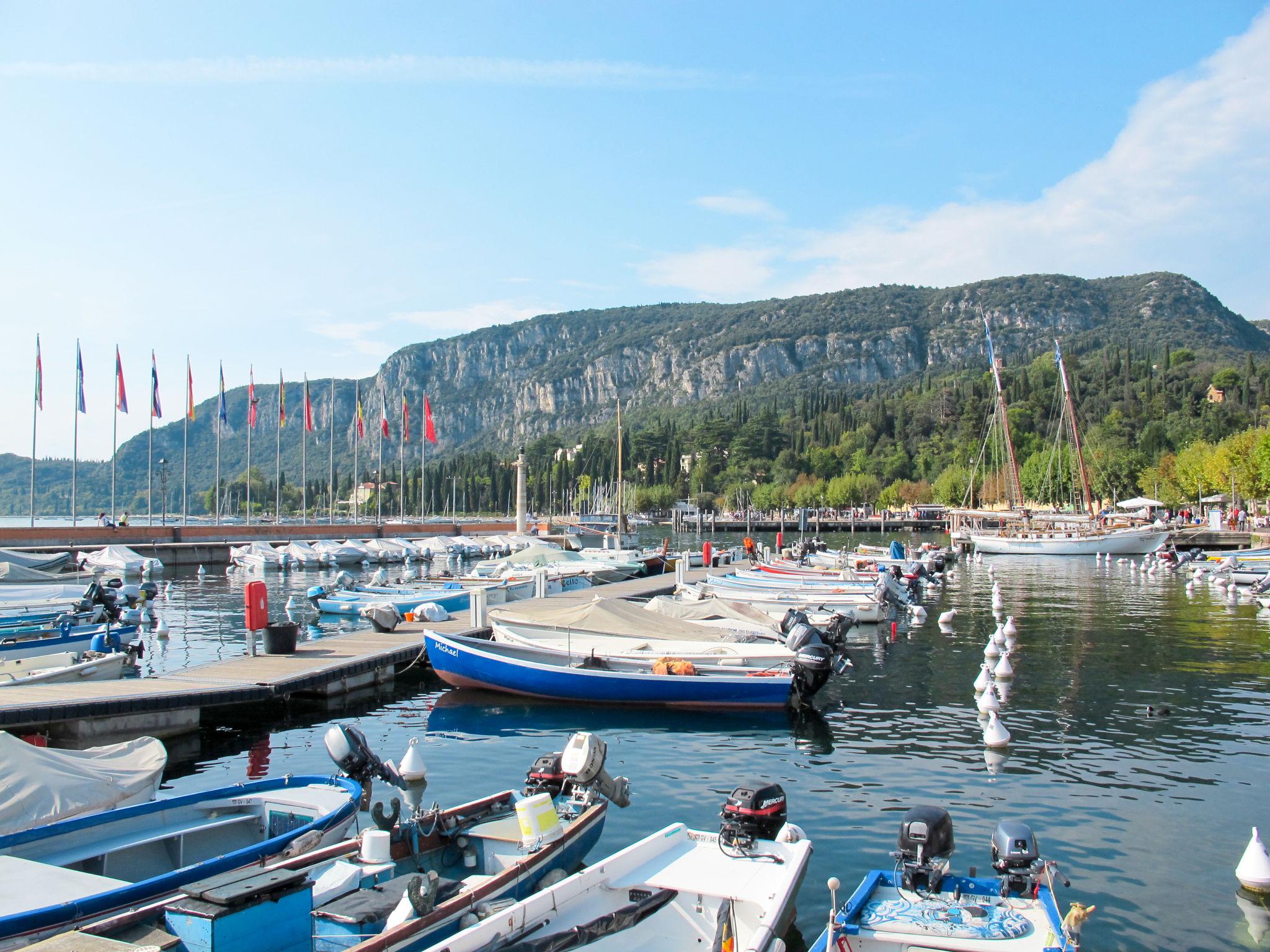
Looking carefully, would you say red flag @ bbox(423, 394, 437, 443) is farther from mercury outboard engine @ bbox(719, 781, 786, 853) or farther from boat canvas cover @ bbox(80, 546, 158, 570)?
mercury outboard engine @ bbox(719, 781, 786, 853)

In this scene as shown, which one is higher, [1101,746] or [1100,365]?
[1100,365]

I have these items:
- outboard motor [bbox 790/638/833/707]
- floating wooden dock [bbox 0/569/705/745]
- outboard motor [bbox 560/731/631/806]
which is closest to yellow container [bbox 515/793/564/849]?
outboard motor [bbox 560/731/631/806]

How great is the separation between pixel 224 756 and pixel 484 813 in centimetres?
834

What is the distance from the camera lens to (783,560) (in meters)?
53.6

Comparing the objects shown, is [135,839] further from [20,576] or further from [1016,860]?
[20,576]

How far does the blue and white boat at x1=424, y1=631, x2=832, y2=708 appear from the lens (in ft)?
64.6

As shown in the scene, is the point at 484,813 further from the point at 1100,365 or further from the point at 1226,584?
the point at 1100,365

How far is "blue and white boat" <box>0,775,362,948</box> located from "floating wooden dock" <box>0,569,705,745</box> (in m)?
7.15

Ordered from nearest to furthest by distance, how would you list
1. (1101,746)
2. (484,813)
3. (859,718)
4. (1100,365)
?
(484,813) → (1101,746) → (859,718) → (1100,365)

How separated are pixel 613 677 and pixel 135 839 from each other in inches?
449

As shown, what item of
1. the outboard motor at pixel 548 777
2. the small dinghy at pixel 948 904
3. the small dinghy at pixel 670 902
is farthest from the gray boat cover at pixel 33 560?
the small dinghy at pixel 948 904

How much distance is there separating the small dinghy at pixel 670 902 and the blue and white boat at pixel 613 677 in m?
9.57

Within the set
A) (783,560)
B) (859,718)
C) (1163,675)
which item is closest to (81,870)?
(859,718)

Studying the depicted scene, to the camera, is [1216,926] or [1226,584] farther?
[1226,584]
